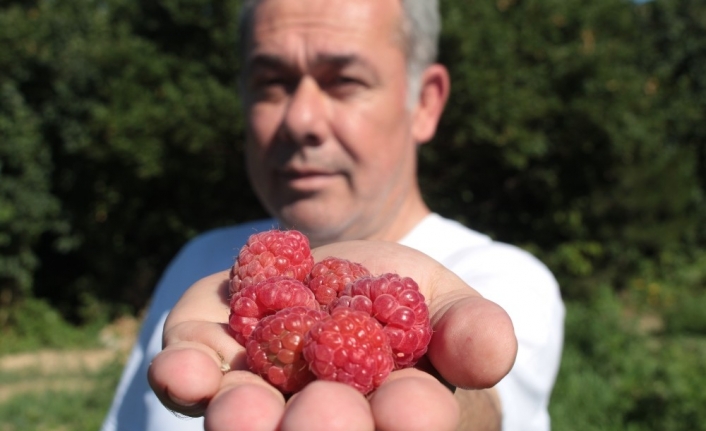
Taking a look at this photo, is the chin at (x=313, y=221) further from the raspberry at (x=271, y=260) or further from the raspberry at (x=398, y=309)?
the raspberry at (x=398, y=309)

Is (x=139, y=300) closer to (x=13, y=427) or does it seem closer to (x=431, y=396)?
(x=13, y=427)

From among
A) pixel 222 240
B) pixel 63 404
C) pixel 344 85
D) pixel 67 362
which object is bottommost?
pixel 67 362

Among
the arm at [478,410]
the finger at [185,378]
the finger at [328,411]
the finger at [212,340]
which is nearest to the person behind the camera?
the finger at [328,411]

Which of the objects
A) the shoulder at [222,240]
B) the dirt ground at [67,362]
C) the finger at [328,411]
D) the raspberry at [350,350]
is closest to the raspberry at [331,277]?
the raspberry at [350,350]

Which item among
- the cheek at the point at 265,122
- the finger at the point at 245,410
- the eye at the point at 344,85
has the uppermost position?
the finger at the point at 245,410

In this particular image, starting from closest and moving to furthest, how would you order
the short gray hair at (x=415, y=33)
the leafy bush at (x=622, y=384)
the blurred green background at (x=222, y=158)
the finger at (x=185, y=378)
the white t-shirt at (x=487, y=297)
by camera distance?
the finger at (x=185, y=378) < the white t-shirt at (x=487, y=297) < the short gray hair at (x=415, y=33) < the leafy bush at (x=622, y=384) < the blurred green background at (x=222, y=158)

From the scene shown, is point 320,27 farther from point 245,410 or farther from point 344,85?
point 245,410

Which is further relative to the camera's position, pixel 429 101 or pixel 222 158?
pixel 222 158

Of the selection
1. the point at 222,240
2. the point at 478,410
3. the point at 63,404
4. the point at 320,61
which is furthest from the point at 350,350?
the point at 63,404
